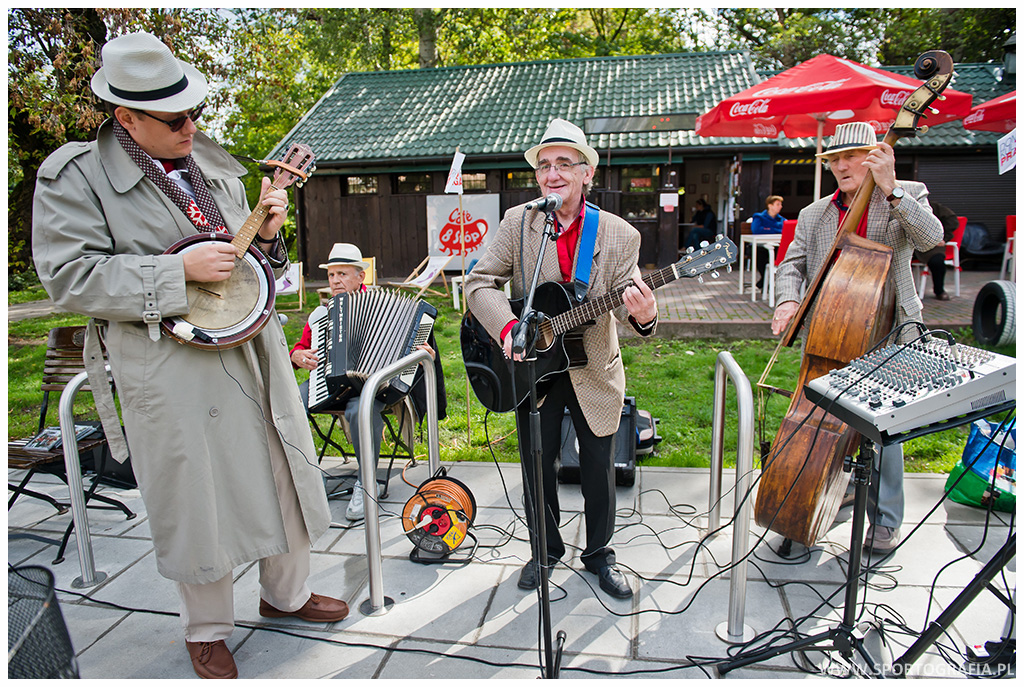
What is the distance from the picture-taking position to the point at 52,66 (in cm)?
827

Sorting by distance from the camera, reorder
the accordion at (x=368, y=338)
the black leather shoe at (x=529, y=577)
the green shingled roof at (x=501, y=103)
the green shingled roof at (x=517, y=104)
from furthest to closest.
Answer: the green shingled roof at (x=501, y=103) → the green shingled roof at (x=517, y=104) → the accordion at (x=368, y=338) → the black leather shoe at (x=529, y=577)

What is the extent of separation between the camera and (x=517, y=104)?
1600 centimetres

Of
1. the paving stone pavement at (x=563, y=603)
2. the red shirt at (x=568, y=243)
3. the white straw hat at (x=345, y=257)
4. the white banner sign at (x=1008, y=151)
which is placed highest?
the white banner sign at (x=1008, y=151)

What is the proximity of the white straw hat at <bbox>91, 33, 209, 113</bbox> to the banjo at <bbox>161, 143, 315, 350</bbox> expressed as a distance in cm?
39

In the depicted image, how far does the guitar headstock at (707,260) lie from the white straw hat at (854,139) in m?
0.97

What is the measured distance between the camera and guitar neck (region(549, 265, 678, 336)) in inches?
111

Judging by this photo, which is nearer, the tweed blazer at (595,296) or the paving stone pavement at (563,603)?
the paving stone pavement at (563,603)

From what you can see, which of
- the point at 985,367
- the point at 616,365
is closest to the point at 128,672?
the point at 616,365

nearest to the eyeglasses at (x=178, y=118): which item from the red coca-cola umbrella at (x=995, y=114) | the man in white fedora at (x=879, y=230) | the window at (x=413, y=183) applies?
the man in white fedora at (x=879, y=230)

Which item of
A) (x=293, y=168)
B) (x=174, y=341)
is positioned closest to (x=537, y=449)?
(x=174, y=341)

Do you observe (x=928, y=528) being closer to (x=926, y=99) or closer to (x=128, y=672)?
(x=926, y=99)

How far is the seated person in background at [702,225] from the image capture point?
14.9 meters

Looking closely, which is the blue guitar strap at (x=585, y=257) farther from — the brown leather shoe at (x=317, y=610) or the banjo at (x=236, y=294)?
the brown leather shoe at (x=317, y=610)

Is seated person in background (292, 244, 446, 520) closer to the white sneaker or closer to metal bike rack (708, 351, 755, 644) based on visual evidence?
the white sneaker
